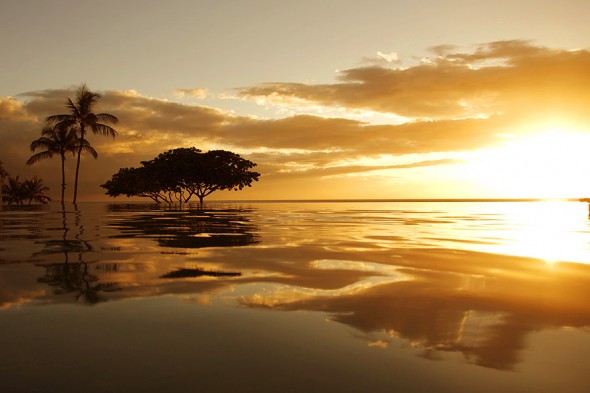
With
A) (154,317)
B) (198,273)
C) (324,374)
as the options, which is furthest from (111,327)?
(198,273)

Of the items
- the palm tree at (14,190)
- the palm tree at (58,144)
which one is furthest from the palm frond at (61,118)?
the palm tree at (14,190)

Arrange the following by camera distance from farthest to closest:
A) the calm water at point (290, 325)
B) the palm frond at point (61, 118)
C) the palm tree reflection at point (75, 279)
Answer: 1. the palm frond at point (61, 118)
2. the palm tree reflection at point (75, 279)
3. the calm water at point (290, 325)

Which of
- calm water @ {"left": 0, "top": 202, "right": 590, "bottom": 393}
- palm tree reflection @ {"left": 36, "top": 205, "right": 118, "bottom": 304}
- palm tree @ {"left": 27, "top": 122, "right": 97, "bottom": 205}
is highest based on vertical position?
palm tree @ {"left": 27, "top": 122, "right": 97, "bottom": 205}

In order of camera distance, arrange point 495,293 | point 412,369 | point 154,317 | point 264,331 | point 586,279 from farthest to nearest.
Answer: point 586,279
point 495,293
point 154,317
point 264,331
point 412,369

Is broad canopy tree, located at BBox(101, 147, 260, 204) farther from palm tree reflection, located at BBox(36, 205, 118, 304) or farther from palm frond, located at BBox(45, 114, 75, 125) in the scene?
palm tree reflection, located at BBox(36, 205, 118, 304)

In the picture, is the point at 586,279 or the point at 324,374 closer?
the point at 324,374

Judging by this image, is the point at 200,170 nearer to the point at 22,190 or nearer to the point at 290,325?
the point at 22,190

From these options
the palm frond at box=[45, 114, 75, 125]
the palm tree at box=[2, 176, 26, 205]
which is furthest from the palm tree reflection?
the palm tree at box=[2, 176, 26, 205]

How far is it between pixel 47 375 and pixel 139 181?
69671mm

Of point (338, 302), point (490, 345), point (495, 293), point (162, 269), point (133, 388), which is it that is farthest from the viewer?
point (162, 269)

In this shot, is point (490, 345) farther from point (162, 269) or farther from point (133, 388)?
point (162, 269)

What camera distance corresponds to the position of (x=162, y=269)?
8.27 meters

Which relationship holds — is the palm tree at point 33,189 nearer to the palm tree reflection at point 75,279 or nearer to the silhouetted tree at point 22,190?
the silhouetted tree at point 22,190

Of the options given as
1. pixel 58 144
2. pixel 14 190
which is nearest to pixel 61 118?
pixel 58 144
